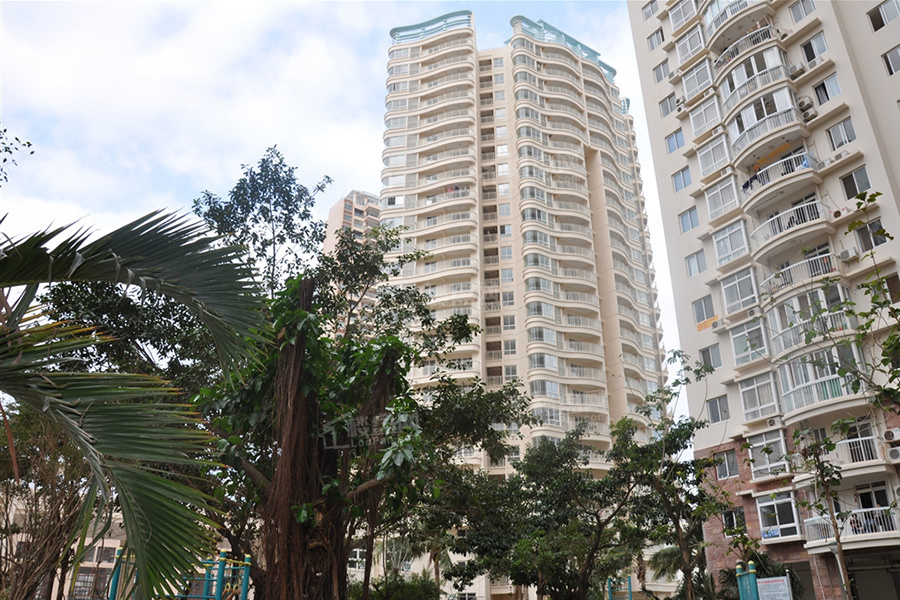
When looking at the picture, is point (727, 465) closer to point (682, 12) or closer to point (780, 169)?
point (780, 169)

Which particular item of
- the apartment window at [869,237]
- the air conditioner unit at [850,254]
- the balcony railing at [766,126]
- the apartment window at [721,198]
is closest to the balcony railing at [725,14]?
the balcony railing at [766,126]

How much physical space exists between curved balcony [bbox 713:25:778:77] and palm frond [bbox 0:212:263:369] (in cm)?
2430

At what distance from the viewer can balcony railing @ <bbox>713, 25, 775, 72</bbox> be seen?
77.8 ft

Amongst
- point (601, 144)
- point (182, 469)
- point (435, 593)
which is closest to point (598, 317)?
point (601, 144)

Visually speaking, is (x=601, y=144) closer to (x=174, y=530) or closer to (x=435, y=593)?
(x=435, y=593)

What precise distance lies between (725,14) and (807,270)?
10.4m

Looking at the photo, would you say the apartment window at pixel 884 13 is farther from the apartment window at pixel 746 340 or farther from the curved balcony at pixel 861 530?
the curved balcony at pixel 861 530

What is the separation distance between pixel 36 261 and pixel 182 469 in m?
11.0

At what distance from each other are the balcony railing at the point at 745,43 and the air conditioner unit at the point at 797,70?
4.63 ft

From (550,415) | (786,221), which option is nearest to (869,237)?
(786,221)

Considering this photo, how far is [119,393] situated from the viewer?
9.73 feet

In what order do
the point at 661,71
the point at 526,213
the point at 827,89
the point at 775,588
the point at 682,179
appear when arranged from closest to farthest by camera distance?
the point at 775,588, the point at 827,89, the point at 682,179, the point at 661,71, the point at 526,213

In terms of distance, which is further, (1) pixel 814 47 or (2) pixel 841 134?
(1) pixel 814 47

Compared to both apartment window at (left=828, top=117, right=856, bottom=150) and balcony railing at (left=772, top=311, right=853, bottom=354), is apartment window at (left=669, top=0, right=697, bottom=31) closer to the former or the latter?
apartment window at (left=828, top=117, right=856, bottom=150)
